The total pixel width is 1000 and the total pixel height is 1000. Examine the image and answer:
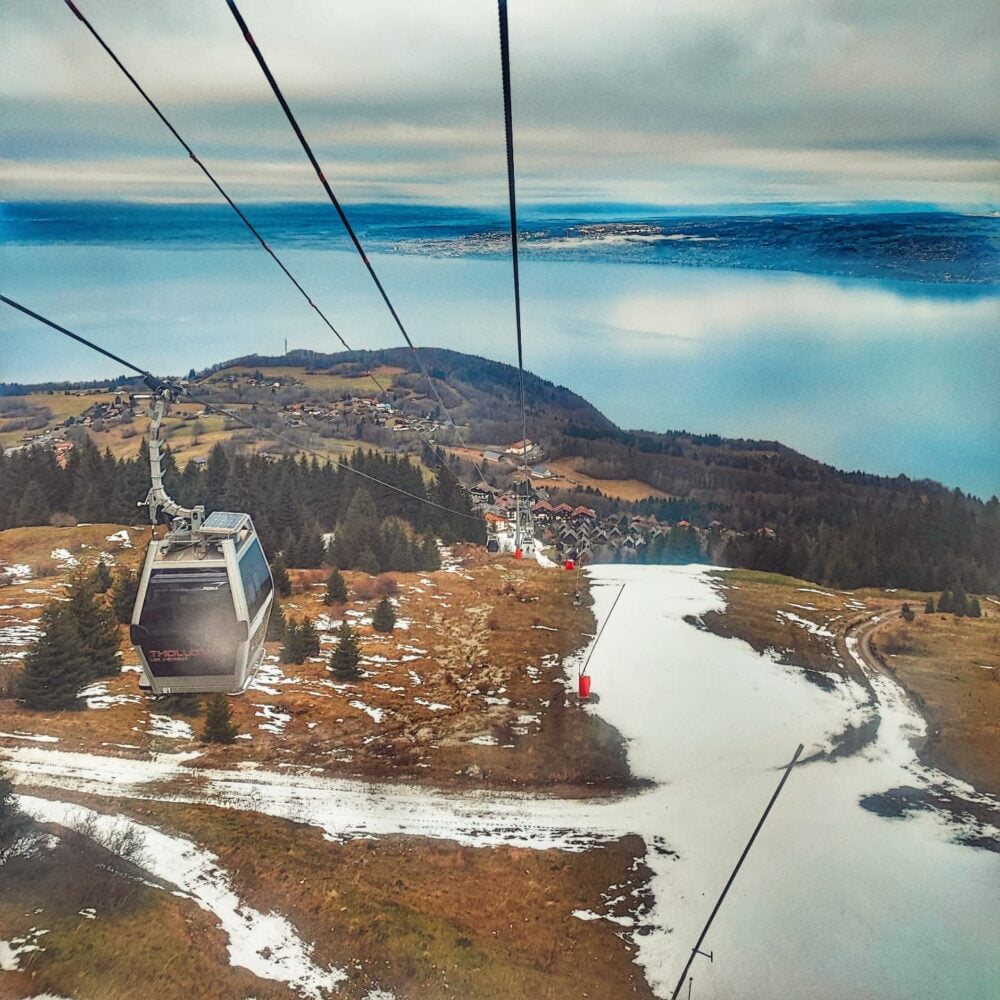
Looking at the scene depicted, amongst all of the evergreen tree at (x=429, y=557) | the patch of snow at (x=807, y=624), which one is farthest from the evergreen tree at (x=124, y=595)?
the patch of snow at (x=807, y=624)

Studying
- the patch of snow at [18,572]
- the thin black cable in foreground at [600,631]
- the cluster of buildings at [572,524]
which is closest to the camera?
the thin black cable in foreground at [600,631]

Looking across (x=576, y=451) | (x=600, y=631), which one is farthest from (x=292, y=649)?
(x=576, y=451)

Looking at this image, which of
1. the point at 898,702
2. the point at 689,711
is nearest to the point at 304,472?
the point at 689,711

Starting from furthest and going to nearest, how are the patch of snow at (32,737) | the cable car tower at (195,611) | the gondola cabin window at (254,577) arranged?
1. the patch of snow at (32,737)
2. the gondola cabin window at (254,577)
3. the cable car tower at (195,611)

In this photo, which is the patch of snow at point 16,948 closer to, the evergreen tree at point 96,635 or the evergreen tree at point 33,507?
the evergreen tree at point 96,635

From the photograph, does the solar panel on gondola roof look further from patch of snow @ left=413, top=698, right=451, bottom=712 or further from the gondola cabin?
patch of snow @ left=413, top=698, right=451, bottom=712

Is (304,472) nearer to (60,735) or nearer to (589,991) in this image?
(60,735)

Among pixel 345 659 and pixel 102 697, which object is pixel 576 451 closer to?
→ pixel 345 659

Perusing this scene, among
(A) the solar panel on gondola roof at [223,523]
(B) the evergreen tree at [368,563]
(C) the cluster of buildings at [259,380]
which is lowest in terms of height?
(B) the evergreen tree at [368,563]
